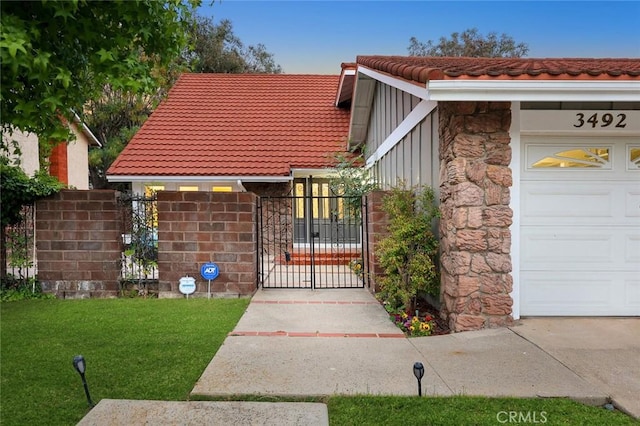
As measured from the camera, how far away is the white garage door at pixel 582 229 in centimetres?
555

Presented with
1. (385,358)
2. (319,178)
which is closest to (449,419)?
(385,358)

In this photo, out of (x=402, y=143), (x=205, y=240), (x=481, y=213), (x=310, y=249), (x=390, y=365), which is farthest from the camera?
(x=310, y=249)

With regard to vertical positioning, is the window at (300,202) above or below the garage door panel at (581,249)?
above

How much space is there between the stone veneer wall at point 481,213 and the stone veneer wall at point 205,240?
376 centimetres

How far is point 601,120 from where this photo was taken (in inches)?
215

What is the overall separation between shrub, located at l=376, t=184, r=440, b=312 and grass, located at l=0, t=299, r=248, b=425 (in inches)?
92.3

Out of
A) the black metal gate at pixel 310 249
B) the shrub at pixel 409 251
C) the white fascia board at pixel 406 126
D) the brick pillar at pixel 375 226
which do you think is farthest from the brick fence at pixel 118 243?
the white fascia board at pixel 406 126

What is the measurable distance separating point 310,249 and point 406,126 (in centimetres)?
452

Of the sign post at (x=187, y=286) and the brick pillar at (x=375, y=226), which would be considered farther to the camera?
the brick pillar at (x=375, y=226)

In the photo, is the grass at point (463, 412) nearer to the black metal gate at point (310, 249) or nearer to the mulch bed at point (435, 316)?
the mulch bed at point (435, 316)

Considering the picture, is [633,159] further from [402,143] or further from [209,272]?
[209,272]

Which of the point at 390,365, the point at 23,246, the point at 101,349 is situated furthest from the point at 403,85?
the point at 23,246

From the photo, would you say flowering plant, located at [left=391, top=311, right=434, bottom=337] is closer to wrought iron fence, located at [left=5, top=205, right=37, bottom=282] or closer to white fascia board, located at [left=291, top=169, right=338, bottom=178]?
wrought iron fence, located at [left=5, top=205, right=37, bottom=282]

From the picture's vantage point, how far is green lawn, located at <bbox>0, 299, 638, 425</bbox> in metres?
3.17
